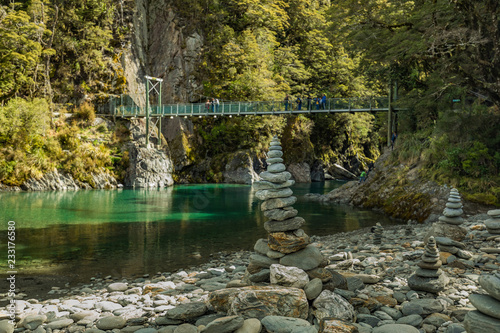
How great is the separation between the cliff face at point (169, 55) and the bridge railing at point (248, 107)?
2973mm

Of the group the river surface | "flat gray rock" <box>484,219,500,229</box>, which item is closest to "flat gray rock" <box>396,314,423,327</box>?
"flat gray rock" <box>484,219,500,229</box>

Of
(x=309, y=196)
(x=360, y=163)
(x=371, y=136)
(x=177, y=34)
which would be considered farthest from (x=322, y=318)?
(x=371, y=136)

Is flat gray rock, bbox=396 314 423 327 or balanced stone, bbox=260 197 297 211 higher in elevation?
balanced stone, bbox=260 197 297 211

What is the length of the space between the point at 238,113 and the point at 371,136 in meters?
21.1

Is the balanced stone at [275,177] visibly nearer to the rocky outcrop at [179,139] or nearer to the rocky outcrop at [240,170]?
the rocky outcrop at [240,170]

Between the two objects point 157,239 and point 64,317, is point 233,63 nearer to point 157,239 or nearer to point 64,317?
point 157,239

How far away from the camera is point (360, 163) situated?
4438 cm

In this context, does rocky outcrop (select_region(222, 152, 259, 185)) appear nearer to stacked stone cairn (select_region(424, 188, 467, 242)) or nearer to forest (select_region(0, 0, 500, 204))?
forest (select_region(0, 0, 500, 204))

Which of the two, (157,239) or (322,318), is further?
(157,239)

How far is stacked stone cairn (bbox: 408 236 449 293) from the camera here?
5.29 meters

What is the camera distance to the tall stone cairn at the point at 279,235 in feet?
17.6

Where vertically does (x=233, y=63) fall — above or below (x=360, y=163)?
above

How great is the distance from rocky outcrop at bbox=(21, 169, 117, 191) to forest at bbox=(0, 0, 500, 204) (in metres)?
0.72

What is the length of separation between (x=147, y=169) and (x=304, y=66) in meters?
19.0
